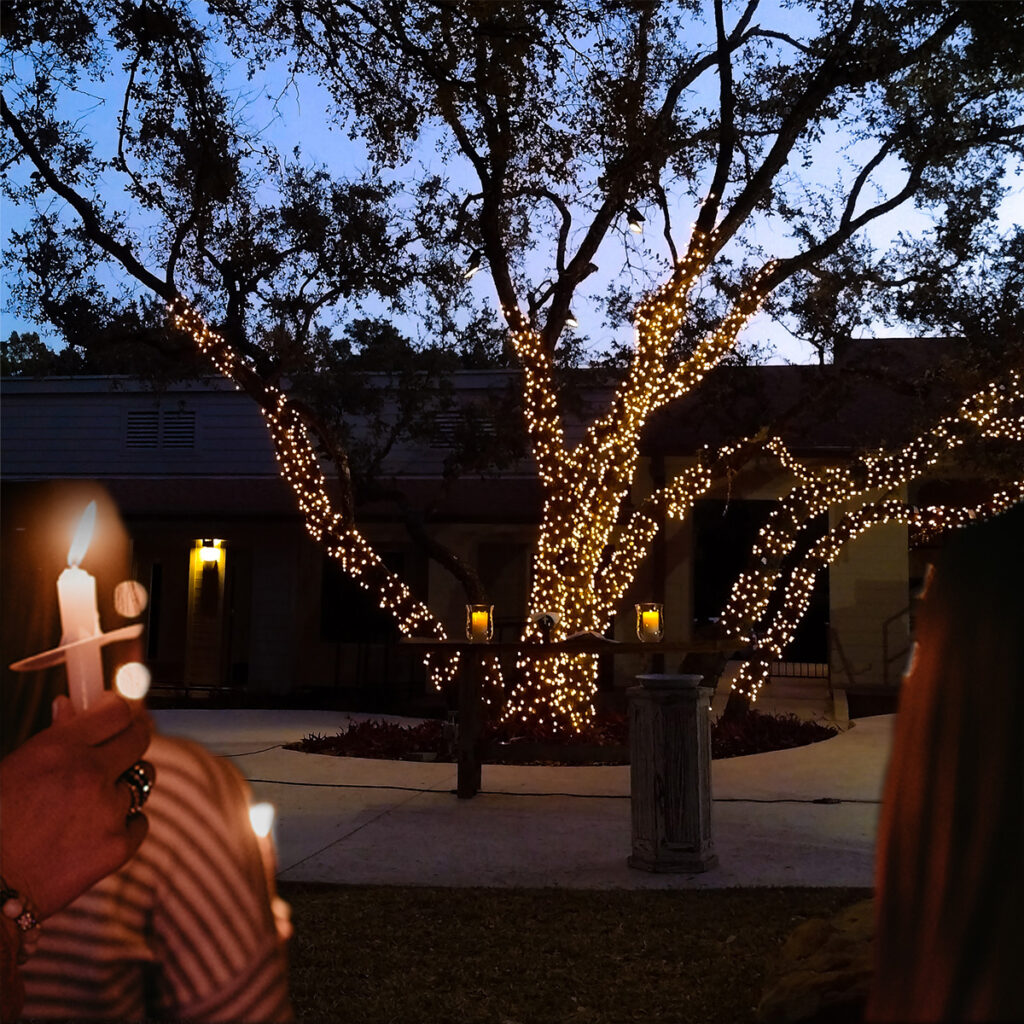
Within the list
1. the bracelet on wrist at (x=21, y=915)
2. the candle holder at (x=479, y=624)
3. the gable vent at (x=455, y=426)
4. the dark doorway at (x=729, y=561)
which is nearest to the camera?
the bracelet on wrist at (x=21, y=915)

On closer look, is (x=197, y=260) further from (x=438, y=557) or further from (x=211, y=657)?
(x=211, y=657)

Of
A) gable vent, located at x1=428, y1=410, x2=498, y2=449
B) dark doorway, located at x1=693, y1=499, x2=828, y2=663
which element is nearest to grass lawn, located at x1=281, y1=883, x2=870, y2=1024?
gable vent, located at x1=428, y1=410, x2=498, y2=449

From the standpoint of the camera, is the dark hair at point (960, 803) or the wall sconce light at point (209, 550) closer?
the dark hair at point (960, 803)

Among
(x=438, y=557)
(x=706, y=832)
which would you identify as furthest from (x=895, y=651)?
(x=706, y=832)

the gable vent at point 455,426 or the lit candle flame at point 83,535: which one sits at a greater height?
the gable vent at point 455,426

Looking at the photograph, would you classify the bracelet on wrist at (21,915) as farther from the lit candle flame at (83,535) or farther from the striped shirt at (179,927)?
the lit candle flame at (83,535)

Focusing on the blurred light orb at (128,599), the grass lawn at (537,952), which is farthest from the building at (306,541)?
the blurred light orb at (128,599)

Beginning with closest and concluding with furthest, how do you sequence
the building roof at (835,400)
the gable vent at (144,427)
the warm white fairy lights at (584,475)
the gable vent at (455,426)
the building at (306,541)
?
the warm white fairy lights at (584,475)
the building roof at (835,400)
the gable vent at (455,426)
the building at (306,541)
the gable vent at (144,427)

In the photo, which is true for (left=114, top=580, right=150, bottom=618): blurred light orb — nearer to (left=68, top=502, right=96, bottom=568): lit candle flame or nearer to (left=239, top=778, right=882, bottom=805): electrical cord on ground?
(left=68, top=502, right=96, bottom=568): lit candle flame

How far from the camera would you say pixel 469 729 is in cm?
735

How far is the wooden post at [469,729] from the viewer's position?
7320mm

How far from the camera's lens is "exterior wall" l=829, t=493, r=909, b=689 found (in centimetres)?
1395

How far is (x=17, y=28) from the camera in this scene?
20.0 feet

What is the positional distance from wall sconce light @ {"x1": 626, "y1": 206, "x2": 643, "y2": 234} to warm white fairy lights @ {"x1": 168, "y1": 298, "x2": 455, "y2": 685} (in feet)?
11.3
